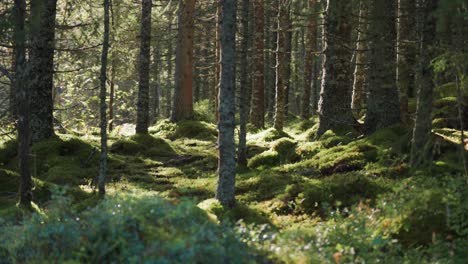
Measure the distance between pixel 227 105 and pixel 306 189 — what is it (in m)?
2.24

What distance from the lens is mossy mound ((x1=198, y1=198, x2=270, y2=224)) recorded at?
28.5ft

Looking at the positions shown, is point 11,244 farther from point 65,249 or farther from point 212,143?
point 212,143

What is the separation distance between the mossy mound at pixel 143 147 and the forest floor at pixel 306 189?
0.04m

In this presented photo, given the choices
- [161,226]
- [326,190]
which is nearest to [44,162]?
[326,190]

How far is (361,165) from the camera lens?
10.2m

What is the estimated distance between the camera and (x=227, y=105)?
29.7ft

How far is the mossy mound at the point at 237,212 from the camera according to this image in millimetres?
8672

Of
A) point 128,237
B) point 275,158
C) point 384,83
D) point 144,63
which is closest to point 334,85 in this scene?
point 384,83

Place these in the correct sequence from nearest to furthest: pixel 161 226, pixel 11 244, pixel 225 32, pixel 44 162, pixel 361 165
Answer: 1. pixel 161 226
2. pixel 11 244
3. pixel 225 32
4. pixel 361 165
5. pixel 44 162

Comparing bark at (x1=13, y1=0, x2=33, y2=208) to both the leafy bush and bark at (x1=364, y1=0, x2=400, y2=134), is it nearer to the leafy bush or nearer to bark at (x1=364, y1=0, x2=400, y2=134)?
the leafy bush

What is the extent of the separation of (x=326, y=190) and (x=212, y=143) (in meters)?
9.79

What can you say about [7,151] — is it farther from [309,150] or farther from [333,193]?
[333,193]

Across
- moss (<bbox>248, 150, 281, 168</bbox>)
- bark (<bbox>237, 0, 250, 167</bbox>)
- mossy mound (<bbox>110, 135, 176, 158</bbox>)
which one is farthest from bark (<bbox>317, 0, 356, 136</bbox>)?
mossy mound (<bbox>110, 135, 176, 158</bbox>)

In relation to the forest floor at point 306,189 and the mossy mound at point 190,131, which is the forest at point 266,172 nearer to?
the forest floor at point 306,189
